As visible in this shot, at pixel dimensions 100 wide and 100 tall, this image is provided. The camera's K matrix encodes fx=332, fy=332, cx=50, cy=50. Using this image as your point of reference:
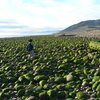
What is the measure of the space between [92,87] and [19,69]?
10.2 metres

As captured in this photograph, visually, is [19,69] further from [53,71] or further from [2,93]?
[2,93]

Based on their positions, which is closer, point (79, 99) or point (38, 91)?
point (79, 99)

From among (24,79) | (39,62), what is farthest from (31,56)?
(24,79)

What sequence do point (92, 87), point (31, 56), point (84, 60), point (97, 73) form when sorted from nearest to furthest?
1. point (92, 87)
2. point (97, 73)
3. point (84, 60)
4. point (31, 56)

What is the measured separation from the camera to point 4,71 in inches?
1004

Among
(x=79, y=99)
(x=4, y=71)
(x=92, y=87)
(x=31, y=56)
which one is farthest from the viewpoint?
(x=31, y=56)

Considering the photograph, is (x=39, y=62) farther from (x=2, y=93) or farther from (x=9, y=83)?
(x=2, y=93)

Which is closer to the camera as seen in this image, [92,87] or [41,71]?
[92,87]

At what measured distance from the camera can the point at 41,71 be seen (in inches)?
941

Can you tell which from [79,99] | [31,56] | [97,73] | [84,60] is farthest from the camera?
[31,56]

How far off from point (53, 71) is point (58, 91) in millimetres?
6133

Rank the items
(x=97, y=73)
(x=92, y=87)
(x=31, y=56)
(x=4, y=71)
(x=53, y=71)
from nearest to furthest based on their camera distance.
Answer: (x=92, y=87) → (x=97, y=73) → (x=53, y=71) → (x=4, y=71) → (x=31, y=56)

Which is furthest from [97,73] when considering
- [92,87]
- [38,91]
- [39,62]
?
[39,62]

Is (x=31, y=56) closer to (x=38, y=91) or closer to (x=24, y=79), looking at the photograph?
(x=24, y=79)
